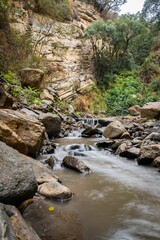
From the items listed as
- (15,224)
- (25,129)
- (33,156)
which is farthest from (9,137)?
(15,224)

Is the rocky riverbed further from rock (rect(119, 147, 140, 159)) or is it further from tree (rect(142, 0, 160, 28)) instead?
tree (rect(142, 0, 160, 28))

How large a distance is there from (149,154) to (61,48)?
46.0 feet

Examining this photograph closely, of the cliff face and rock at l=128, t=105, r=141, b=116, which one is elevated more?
the cliff face

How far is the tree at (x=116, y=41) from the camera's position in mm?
18719

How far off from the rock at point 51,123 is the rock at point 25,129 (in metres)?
2.09

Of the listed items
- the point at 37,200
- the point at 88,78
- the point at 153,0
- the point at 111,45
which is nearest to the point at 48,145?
the point at 37,200

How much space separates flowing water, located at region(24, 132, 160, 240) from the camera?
8.61 feet

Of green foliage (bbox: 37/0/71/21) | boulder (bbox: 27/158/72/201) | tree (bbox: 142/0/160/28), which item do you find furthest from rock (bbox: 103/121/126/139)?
tree (bbox: 142/0/160/28)

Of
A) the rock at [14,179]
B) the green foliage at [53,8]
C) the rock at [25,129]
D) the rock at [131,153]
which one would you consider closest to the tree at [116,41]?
the green foliage at [53,8]

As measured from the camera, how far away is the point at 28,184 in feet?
8.32

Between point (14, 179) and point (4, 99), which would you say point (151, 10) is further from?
point (14, 179)

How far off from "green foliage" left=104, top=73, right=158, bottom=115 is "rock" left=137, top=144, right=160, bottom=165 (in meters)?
10.1

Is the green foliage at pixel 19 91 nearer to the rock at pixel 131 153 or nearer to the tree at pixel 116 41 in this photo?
the rock at pixel 131 153

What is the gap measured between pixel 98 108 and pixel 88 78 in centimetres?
347
